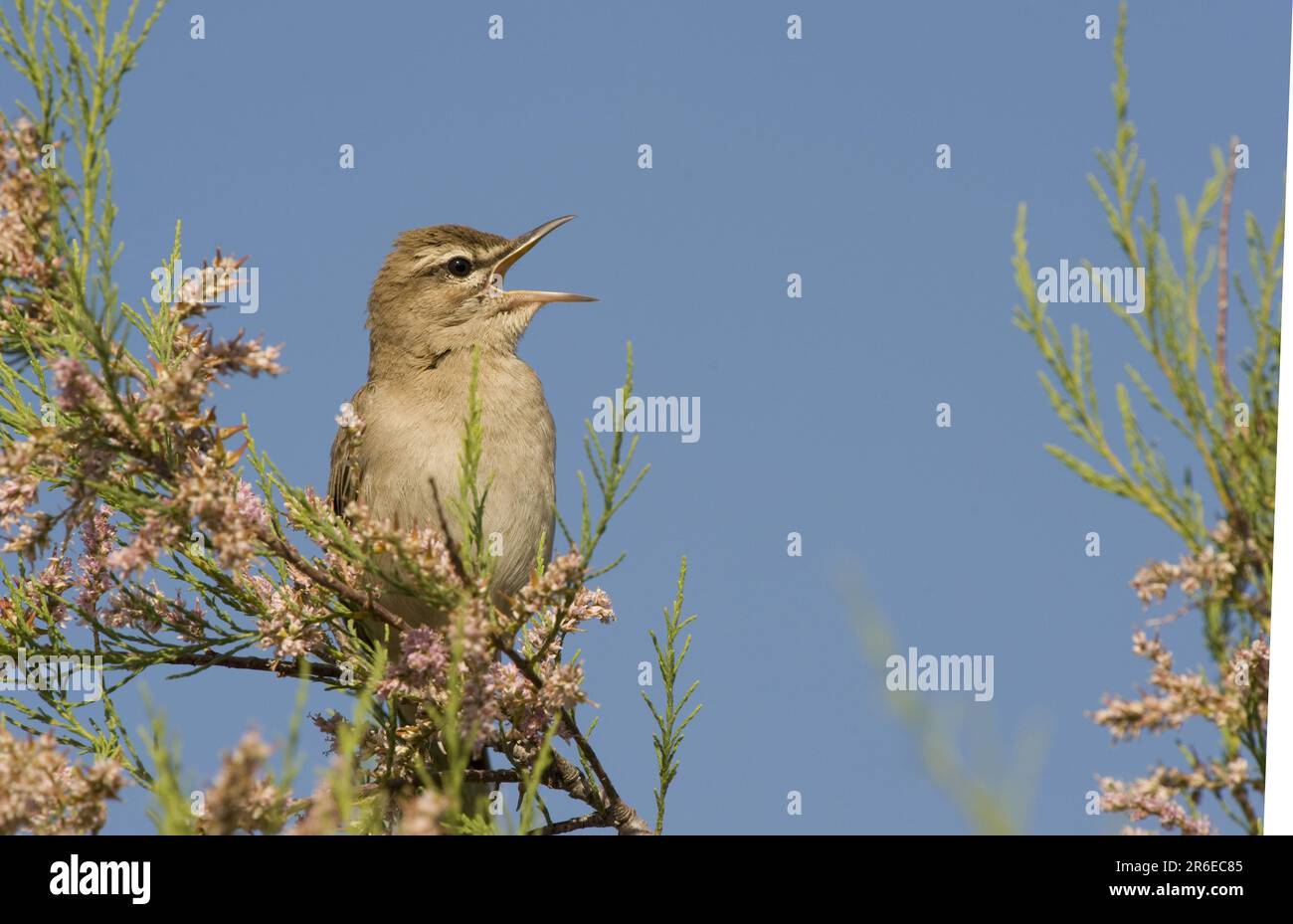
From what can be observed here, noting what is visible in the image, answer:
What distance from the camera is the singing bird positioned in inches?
264

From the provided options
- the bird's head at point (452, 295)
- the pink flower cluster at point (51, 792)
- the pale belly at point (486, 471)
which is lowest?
the pink flower cluster at point (51, 792)

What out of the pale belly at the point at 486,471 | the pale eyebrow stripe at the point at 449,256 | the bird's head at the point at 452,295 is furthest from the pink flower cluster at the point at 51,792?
the pale eyebrow stripe at the point at 449,256

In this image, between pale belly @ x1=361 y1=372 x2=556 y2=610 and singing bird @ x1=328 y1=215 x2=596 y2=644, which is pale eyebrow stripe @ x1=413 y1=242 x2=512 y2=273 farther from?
pale belly @ x1=361 y1=372 x2=556 y2=610

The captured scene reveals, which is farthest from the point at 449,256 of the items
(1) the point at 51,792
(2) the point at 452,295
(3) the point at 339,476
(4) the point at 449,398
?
(1) the point at 51,792

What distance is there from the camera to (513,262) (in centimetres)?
782

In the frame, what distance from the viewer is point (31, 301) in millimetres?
4512

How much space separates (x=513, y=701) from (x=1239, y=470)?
8.05ft

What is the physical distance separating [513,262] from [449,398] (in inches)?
46.7

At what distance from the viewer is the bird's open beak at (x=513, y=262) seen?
751 cm

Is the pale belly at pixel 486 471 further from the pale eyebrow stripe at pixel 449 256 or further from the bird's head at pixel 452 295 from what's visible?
the pale eyebrow stripe at pixel 449 256

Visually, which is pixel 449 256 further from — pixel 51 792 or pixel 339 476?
pixel 51 792
